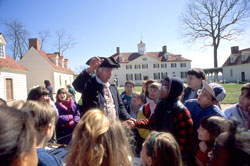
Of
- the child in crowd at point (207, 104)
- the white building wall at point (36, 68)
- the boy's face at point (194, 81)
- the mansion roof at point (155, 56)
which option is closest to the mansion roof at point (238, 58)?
the mansion roof at point (155, 56)

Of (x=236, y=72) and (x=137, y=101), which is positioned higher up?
(x=236, y=72)

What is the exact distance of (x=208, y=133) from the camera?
2.14 meters

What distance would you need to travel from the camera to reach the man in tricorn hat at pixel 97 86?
2754 millimetres

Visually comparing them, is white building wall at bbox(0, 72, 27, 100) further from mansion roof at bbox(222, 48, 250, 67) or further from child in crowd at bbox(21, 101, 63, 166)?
mansion roof at bbox(222, 48, 250, 67)

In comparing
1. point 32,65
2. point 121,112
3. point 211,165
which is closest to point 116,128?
point 211,165

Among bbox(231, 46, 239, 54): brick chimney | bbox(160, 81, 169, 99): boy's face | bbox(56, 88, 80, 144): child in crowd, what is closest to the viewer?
bbox(160, 81, 169, 99): boy's face

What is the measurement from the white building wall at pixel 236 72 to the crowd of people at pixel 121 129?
45.0 meters

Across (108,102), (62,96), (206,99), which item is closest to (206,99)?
(206,99)

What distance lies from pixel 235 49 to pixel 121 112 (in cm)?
5479

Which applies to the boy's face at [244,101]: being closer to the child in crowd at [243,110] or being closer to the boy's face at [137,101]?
the child in crowd at [243,110]

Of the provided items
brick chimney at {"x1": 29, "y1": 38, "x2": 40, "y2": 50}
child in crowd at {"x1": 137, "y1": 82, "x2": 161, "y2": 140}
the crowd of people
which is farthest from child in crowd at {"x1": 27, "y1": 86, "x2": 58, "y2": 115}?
brick chimney at {"x1": 29, "y1": 38, "x2": 40, "y2": 50}

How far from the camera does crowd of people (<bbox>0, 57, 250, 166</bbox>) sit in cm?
87

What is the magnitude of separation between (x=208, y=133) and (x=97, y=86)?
173cm

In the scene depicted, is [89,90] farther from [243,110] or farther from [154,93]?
[243,110]
